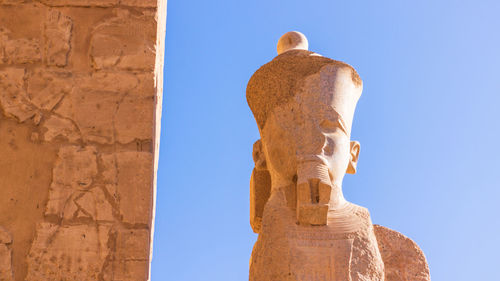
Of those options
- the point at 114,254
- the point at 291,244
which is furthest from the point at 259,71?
the point at 114,254

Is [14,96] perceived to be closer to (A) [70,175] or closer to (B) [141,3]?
(A) [70,175]

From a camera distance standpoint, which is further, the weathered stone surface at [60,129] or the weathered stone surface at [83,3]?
the weathered stone surface at [83,3]

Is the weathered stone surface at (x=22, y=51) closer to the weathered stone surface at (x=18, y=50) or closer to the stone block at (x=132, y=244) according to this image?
the weathered stone surface at (x=18, y=50)

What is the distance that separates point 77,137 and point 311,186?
2.00 metres

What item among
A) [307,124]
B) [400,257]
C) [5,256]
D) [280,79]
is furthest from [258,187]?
[5,256]

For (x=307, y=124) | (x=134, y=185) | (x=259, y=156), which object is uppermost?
Result: (x=307, y=124)

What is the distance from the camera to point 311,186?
427cm

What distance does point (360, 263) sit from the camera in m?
4.05

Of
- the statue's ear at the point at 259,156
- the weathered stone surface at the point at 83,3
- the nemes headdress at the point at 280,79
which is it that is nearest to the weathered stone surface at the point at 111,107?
the weathered stone surface at the point at 83,3

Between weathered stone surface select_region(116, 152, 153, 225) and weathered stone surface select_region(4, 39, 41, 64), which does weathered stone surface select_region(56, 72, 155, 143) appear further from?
weathered stone surface select_region(4, 39, 41, 64)

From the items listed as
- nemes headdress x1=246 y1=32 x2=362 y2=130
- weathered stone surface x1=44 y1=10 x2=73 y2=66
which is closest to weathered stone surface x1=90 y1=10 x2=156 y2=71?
weathered stone surface x1=44 y1=10 x2=73 y2=66

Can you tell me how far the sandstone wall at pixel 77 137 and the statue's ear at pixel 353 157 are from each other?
241 cm

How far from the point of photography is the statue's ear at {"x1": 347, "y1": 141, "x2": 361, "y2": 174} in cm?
482

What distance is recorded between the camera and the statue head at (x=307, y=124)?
4277 mm
